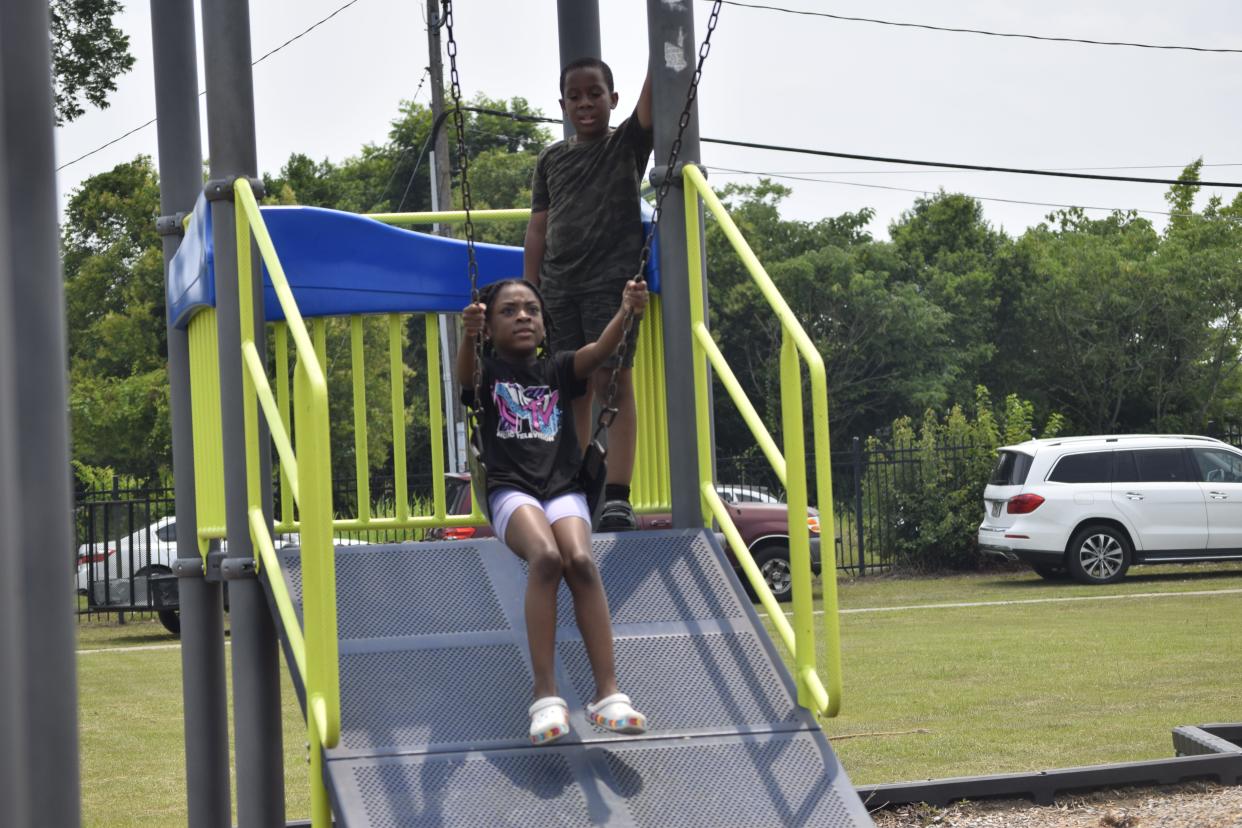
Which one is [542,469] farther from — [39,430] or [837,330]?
[837,330]

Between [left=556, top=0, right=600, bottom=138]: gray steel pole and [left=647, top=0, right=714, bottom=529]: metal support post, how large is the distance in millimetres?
1366

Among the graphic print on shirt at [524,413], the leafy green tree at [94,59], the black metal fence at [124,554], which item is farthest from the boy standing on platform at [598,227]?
the black metal fence at [124,554]

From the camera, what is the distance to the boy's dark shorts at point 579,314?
540cm

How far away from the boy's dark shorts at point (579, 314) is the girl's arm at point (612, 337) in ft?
2.32

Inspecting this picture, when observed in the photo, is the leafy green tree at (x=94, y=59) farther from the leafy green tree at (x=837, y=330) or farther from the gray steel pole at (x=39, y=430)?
the leafy green tree at (x=837, y=330)

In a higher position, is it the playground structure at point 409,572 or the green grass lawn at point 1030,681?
the playground structure at point 409,572

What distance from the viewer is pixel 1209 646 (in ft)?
38.7

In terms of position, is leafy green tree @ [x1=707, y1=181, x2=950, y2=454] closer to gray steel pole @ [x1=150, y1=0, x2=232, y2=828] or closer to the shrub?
the shrub

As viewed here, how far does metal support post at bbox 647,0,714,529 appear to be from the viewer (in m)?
5.25

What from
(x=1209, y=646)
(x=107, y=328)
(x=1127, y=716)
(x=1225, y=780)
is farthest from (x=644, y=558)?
(x=107, y=328)

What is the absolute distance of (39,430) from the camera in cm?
89

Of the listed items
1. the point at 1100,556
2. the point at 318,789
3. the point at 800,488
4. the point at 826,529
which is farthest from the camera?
the point at 1100,556

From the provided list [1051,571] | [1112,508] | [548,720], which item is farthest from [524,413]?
[1051,571]

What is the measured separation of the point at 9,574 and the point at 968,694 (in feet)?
31.1
